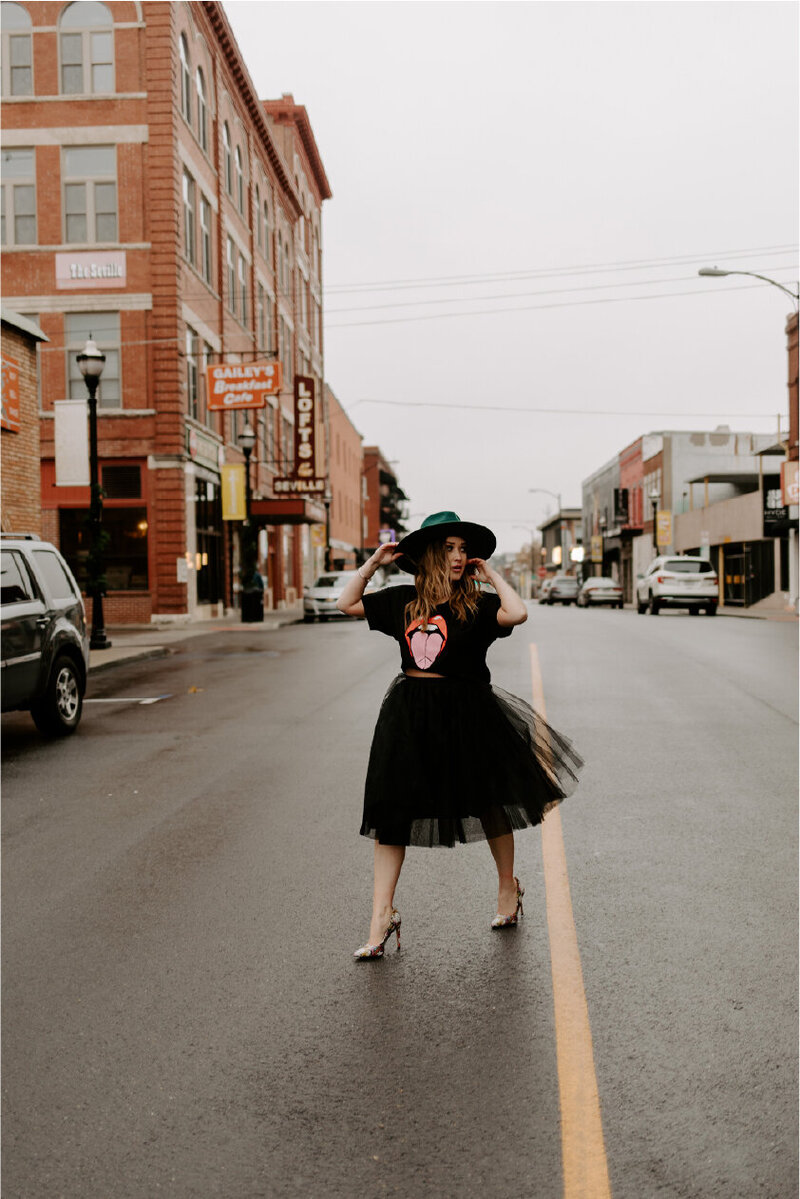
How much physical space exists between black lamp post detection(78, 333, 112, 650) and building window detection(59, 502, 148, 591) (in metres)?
8.12

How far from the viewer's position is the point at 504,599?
4.43 m

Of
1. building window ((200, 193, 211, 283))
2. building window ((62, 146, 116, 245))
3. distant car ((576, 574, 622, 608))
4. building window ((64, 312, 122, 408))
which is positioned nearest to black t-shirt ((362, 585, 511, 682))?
building window ((64, 312, 122, 408))

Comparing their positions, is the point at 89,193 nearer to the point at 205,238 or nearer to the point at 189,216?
the point at 189,216

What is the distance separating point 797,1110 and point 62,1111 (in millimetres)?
2080

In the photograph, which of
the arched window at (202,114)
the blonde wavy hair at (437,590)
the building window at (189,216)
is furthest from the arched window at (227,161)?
the blonde wavy hair at (437,590)

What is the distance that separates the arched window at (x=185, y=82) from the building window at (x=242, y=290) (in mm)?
8141

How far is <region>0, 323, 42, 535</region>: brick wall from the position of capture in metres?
19.0

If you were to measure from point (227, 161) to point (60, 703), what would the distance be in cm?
3138

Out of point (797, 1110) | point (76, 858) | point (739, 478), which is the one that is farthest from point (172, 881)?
point (739, 478)

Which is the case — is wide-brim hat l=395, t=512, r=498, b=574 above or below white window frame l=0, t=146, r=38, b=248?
below

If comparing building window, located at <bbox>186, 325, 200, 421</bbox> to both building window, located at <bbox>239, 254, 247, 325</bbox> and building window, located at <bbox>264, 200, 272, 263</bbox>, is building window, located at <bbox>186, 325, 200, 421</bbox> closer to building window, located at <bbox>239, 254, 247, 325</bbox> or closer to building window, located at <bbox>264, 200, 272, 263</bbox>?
building window, located at <bbox>239, 254, 247, 325</bbox>

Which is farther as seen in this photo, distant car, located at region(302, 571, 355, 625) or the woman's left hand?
distant car, located at region(302, 571, 355, 625)

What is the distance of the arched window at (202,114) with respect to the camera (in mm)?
33531

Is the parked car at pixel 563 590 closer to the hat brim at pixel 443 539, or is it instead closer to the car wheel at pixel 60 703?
the car wheel at pixel 60 703
